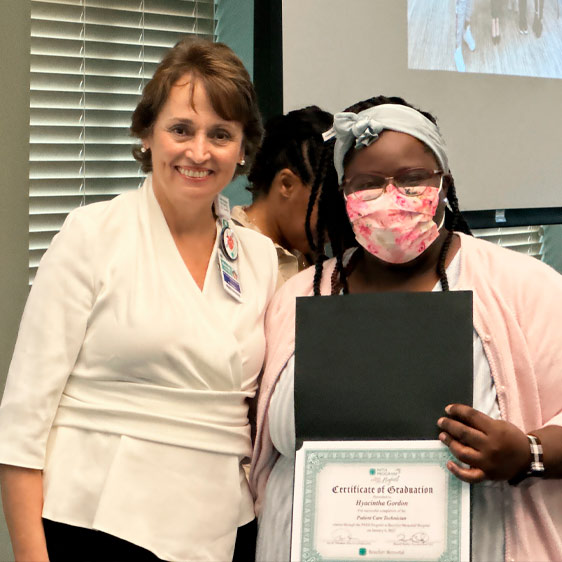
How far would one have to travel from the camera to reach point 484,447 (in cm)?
127

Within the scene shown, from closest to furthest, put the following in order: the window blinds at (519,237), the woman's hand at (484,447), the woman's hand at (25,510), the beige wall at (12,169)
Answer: the woman's hand at (484,447) → the woman's hand at (25,510) → the beige wall at (12,169) → the window blinds at (519,237)

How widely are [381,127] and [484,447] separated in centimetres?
61

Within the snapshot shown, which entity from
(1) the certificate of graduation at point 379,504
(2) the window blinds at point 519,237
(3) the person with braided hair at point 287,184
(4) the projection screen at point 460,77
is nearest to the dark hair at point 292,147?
(3) the person with braided hair at point 287,184

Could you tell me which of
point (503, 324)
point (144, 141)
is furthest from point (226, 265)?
point (503, 324)

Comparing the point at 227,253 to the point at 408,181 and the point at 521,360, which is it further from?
the point at 521,360

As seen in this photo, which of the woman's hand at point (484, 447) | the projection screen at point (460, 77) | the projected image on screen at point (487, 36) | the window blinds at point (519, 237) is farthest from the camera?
the window blinds at point (519, 237)

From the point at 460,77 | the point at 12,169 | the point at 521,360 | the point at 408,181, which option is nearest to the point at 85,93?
the point at 12,169

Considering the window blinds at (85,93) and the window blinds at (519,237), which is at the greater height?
the window blinds at (85,93)

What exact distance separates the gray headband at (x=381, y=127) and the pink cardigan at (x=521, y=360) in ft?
0.74

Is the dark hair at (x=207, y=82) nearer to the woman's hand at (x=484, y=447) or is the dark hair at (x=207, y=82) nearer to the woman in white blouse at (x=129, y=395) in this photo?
the woman in white blouse at (x=129, y=395)

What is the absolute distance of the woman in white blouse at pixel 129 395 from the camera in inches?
54.8

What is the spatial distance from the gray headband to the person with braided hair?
723 millimetres

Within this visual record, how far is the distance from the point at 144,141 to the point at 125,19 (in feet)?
4.38

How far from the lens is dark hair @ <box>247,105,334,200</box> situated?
7.67 feet
